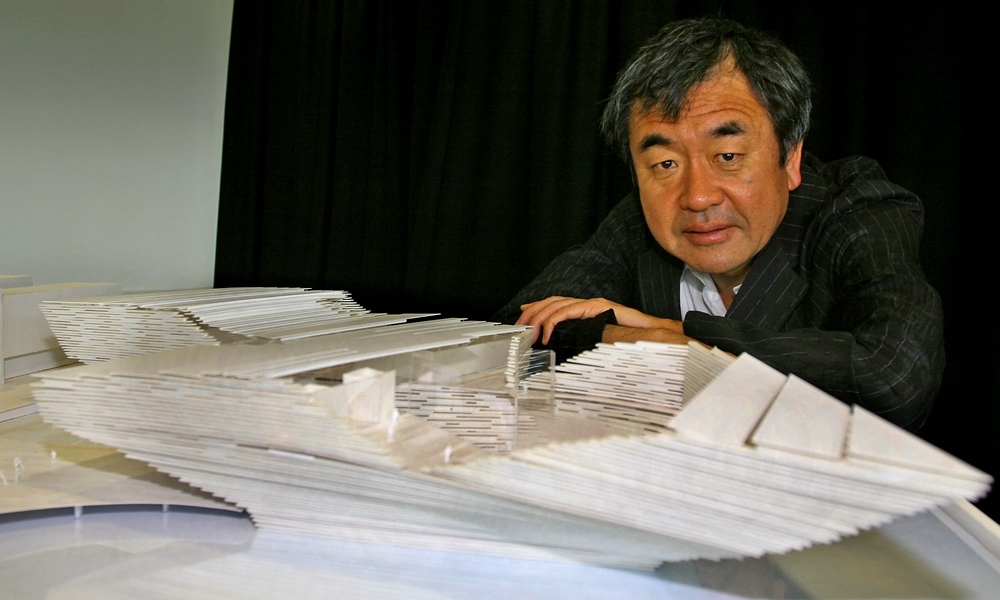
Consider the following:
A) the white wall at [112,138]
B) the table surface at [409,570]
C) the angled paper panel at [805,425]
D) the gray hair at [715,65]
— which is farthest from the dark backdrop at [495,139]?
the angled paper panel at [805,425]

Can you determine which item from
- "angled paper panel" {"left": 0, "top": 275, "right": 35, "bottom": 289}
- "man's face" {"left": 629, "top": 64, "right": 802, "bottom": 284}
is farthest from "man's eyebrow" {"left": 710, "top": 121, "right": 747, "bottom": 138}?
"angled paper panel" {"left": 0, "top": 275, "right": 35, "bottom": 289}

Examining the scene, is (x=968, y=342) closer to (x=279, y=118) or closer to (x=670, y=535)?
(x=670, y=535)

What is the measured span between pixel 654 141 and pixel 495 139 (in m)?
1.61

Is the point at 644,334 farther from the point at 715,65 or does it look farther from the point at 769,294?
the point at 715,65

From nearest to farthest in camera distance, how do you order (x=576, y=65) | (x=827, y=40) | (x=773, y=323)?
(x=773, y=323)
(x=827, y=40)
(x=576, y=65)

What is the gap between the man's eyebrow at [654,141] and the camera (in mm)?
1566

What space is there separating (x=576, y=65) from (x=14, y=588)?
267 cm

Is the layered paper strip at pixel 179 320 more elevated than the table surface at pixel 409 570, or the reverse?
the layered paper strip at pixel 179 320

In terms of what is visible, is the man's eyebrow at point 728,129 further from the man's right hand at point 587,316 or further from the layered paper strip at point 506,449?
the layered paper strip at point 506,449

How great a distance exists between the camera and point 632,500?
1.90 ft

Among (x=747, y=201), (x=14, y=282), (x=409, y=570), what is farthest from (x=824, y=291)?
(x=14, y=282)

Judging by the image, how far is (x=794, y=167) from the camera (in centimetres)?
168

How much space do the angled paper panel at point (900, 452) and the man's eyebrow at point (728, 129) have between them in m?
1.09

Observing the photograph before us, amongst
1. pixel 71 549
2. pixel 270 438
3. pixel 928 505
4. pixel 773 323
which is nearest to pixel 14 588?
pixel 71 549
